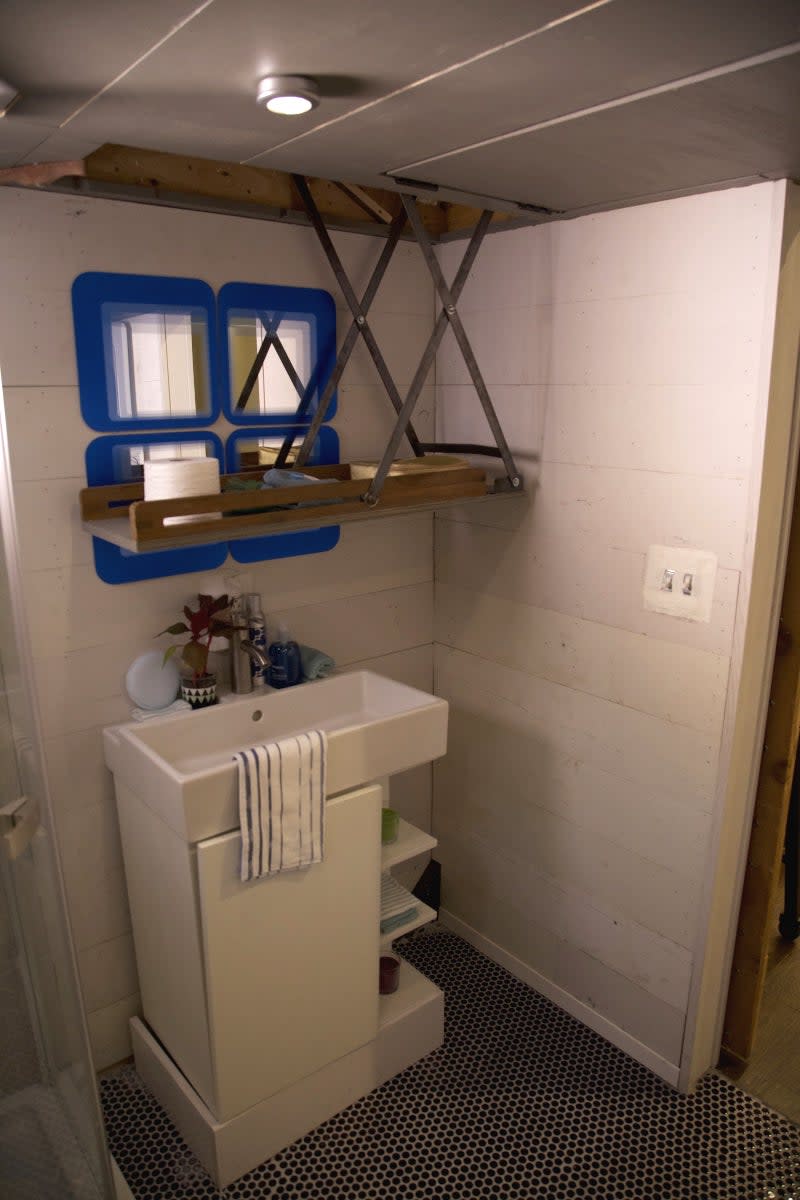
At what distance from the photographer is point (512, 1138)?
6.84 feet

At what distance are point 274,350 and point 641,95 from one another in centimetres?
122

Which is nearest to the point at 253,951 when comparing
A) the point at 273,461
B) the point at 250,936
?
the point at 250,936

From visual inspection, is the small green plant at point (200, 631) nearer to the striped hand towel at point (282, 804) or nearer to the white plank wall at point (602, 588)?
the striped hand towel at point (282, 804)

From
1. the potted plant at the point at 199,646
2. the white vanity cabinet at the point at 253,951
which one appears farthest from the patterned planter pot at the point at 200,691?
the white vanity cabinet at the point at 253,951

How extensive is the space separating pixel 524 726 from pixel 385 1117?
1.07 meters

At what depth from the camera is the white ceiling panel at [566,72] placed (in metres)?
0.97

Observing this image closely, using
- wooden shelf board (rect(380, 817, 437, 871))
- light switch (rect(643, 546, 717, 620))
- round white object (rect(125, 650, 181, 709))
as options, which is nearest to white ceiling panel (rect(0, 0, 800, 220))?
light switch (rect(643, 546, 717, 620))

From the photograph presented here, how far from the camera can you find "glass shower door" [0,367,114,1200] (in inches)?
51.7

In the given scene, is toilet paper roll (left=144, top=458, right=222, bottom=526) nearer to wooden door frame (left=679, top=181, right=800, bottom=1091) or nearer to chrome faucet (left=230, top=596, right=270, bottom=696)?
chrome faucet (left=230, top=596, right=270, bottom=696)

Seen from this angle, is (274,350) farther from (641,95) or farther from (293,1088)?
(293,1088)

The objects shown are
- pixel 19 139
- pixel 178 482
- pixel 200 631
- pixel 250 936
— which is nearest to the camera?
pixel 19 139

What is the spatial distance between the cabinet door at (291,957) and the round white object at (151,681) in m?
0.46

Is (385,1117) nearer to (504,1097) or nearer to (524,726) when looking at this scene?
(504,1097)

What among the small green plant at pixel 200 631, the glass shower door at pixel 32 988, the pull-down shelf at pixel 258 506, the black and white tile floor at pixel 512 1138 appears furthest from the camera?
the small green plant at pixel 200 631
